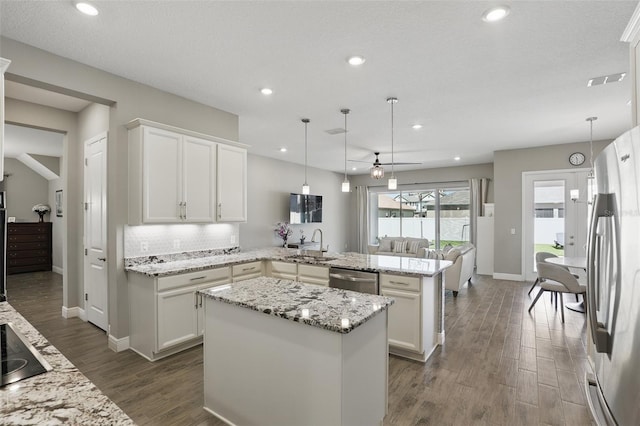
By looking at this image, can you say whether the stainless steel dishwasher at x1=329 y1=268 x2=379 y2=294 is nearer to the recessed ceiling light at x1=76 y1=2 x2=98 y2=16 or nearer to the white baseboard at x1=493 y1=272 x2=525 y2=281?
the recessed ceiling light at x1=76 y1=2 x2=98 y2=16

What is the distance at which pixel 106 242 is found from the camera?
11.5 ft

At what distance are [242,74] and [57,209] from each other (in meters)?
7.69

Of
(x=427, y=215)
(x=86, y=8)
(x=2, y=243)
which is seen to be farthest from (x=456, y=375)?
(x=427, y=215)

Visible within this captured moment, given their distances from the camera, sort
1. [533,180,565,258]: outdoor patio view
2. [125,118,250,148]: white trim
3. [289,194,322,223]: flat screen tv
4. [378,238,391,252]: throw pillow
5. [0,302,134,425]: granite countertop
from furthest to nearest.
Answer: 1. [289,194,322,223]: flat screen tv
2. [378,238,391,252]: throw pillow
3. [533,180,565,258]: outdoor patio view
4. [125,118,250,148]: white trim
5. [0,302,134,425]: granite countertop

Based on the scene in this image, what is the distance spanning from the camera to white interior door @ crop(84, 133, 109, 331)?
142 inches

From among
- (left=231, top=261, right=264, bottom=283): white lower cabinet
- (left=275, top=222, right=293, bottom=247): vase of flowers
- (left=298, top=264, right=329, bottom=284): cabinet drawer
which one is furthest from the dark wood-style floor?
(left=275, top=222, right=293, bottom=247): vase of flowers

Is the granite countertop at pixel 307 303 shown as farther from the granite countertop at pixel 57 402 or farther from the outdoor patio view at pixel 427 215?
the outdoor patio view at pixel 427 215

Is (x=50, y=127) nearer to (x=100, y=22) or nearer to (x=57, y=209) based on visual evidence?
(x=100, y=22)

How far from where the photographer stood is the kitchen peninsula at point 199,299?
3053 mm

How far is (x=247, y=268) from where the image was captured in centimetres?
394

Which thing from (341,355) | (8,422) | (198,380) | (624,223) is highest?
(624,223)

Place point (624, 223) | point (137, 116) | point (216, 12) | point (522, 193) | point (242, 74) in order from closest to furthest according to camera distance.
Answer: point (624, 223)
point (216, 12)
point (242, 74)
point (137, 116)
point (522, 193)

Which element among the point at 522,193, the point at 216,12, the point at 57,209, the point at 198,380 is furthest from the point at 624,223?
the point at 57,209

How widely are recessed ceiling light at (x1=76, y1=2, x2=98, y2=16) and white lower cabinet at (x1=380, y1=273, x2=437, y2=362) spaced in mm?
3213
